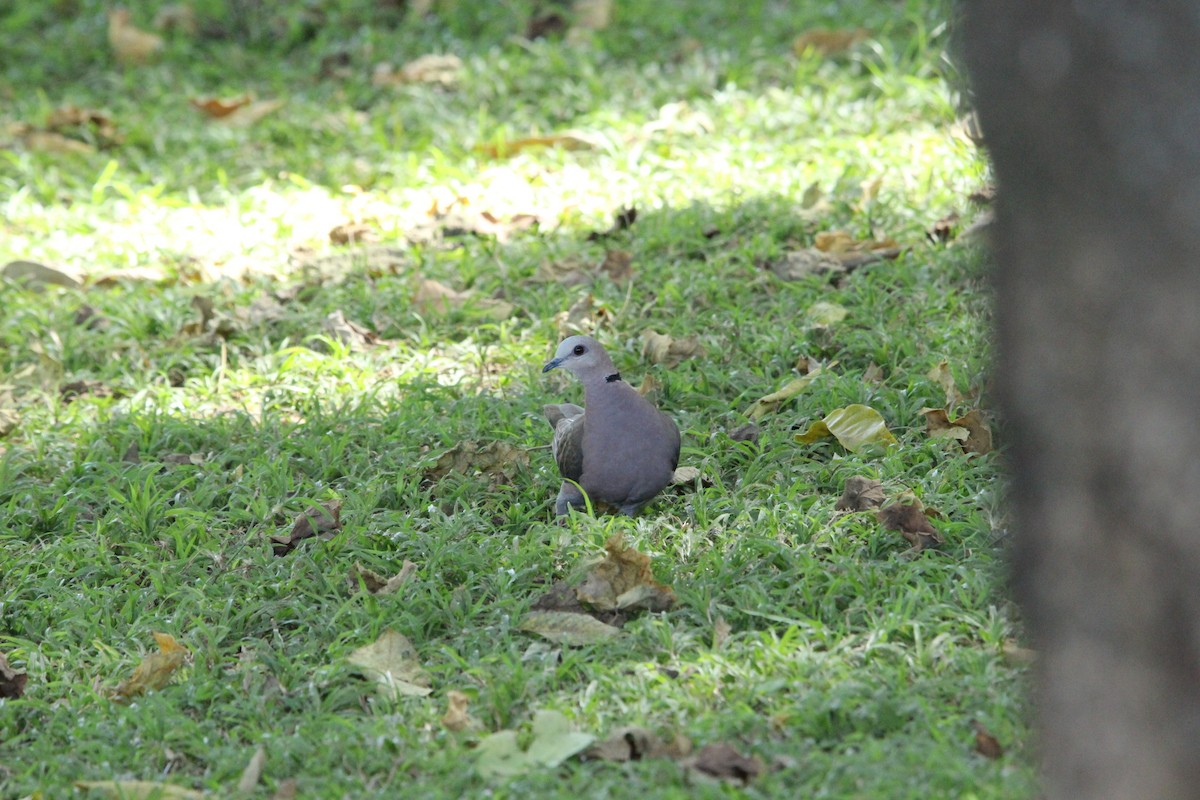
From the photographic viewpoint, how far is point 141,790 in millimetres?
2771

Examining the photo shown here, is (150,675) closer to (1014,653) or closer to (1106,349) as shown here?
(1014,653)

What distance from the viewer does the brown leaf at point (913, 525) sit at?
3.52 metres

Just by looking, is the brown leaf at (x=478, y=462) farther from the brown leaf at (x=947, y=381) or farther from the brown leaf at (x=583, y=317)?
the brown leaf at (x=947, y=381)

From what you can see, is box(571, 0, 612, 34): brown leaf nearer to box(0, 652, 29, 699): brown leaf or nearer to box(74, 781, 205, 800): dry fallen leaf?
box(0, 652, 29, 699): brown leaf

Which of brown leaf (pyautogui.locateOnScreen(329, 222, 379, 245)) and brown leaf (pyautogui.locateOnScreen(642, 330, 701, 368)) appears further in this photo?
brown leaf (pyautogui.locateOnScreen(329, 222, 379, 245))

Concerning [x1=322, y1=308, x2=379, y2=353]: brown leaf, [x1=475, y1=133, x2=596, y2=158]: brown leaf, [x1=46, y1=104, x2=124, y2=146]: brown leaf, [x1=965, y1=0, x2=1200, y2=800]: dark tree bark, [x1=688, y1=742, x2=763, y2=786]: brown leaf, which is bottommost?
[x1=46, y1=104, x2=124, y2=146]: brown leaf

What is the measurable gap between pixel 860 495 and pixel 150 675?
189cm

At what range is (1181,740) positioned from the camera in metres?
1.93

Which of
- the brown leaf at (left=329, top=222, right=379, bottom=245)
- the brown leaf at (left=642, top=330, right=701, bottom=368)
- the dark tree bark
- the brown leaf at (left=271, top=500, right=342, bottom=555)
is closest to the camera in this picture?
the dark tree bark

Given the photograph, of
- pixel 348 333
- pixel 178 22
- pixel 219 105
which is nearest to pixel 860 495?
pixel 348 333

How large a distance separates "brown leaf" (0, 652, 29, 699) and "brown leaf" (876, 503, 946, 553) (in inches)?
86.1

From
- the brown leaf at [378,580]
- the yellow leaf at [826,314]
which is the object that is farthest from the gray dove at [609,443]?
the yellow leaf at [826,314]

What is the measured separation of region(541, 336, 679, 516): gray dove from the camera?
3.81m

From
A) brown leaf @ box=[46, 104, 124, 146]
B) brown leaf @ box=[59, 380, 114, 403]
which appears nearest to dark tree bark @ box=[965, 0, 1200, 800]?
brown leaf @ box=[59, 380, 114, 403]
